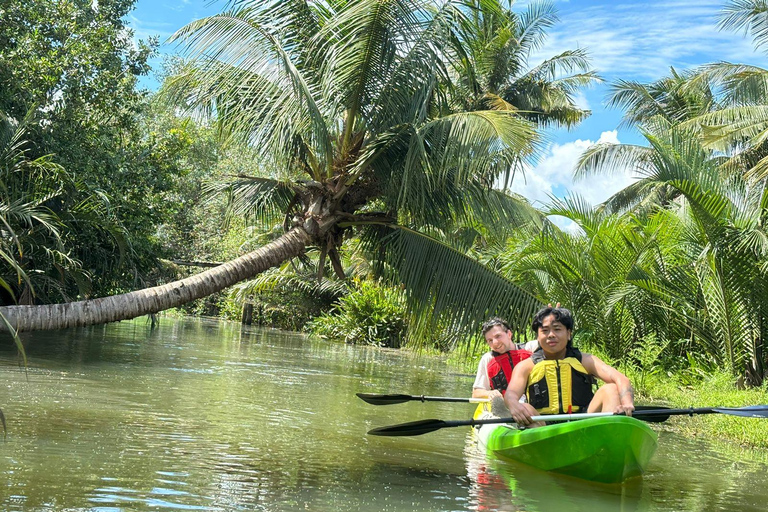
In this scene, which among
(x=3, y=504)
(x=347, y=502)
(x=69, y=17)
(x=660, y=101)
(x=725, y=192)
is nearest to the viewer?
(x=3, y=504)

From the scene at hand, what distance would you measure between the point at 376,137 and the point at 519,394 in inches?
184

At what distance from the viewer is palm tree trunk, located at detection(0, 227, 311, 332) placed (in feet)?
23.0

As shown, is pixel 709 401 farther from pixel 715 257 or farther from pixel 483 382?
pixel 483 382

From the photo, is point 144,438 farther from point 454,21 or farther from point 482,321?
point 454,21

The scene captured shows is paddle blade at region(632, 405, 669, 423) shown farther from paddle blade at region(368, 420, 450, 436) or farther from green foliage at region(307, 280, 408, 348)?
green foliage at region(307, 280, 408, 348)

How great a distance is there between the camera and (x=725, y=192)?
38.2ft

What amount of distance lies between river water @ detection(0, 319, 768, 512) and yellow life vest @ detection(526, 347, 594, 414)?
618mm

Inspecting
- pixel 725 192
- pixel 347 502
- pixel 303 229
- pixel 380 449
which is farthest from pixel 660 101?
pixel 347 502

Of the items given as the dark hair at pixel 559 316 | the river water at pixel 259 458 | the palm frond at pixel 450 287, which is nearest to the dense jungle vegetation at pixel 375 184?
the palm frond at pixel 450 287

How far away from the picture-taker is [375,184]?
34.8 feet

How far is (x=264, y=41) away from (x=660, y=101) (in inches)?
856

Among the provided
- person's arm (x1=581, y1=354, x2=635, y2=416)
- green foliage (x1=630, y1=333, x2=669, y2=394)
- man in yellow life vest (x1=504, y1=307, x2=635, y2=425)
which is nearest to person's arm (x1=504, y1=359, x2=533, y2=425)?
man in yellow life vest (x1=504, y1=307, x2=635, y2=425)

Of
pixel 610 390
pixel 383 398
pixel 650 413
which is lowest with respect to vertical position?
pixel 383 398

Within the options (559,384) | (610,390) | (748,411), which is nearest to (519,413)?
(559,384)
